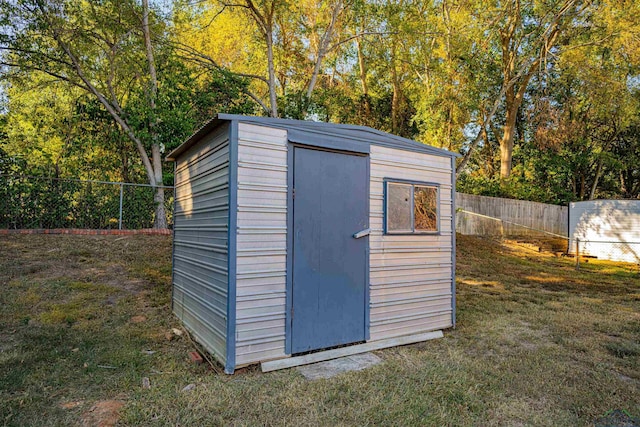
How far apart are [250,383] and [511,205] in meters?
14.4

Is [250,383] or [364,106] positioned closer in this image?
[250,383]

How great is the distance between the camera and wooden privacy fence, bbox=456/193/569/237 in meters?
14.6

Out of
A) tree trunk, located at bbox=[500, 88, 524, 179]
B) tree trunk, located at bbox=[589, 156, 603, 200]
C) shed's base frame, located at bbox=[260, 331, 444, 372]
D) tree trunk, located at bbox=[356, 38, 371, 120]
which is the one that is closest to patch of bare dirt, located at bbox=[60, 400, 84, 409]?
shed's base frame, located at bbox=[260, 331, 444, 372]

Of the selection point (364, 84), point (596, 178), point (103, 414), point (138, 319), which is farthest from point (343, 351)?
point (596, 178)

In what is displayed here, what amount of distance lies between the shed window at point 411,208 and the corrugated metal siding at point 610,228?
416 inches

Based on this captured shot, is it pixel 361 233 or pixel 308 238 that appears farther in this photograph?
pixel 361 233

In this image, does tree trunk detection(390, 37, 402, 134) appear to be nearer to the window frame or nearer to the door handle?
the window frame

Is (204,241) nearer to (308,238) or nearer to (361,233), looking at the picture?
(308,238)

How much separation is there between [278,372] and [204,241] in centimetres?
162

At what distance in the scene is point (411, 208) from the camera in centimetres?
489

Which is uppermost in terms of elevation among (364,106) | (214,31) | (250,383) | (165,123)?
(214,31)

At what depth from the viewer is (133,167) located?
37.8 feet

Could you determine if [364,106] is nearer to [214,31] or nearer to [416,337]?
[214,31]

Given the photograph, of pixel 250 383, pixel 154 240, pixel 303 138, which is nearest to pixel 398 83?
pixel 154 240
